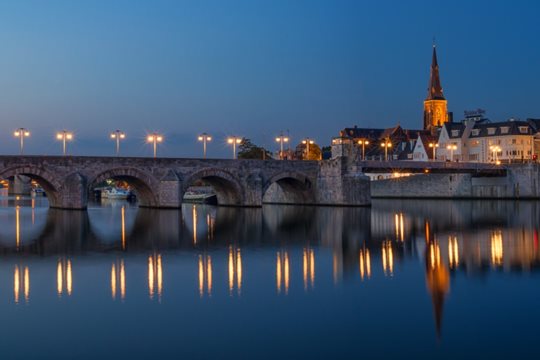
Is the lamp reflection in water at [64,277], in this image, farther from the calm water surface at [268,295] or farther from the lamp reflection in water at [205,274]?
the lamp reflection in water at [205,274]

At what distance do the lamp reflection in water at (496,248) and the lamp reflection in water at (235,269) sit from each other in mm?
10195

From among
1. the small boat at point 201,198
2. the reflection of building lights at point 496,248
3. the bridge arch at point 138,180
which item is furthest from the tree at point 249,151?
the reflection of building lights at point 496,248

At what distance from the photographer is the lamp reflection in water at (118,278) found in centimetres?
2123

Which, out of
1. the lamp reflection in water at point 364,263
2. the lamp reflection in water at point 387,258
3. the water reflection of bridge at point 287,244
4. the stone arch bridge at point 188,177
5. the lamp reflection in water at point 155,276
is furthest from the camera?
the stone arch bridge at point 188,177

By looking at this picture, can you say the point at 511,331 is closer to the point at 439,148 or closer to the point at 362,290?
the point at 362,290

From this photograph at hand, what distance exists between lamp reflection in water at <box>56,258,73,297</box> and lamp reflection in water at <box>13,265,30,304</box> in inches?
37.2

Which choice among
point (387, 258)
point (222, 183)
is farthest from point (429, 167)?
point (387, 258)

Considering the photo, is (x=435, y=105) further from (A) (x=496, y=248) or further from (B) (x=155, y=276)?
(B) (x=155, y=276)

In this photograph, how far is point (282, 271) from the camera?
25.7m

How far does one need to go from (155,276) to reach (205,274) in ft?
5.83

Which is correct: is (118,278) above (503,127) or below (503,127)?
below

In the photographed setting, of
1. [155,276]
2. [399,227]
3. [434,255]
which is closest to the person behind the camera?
[155,276]

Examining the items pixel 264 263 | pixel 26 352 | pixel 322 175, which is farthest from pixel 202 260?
pixel 322 175

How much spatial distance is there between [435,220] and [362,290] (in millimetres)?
31177
